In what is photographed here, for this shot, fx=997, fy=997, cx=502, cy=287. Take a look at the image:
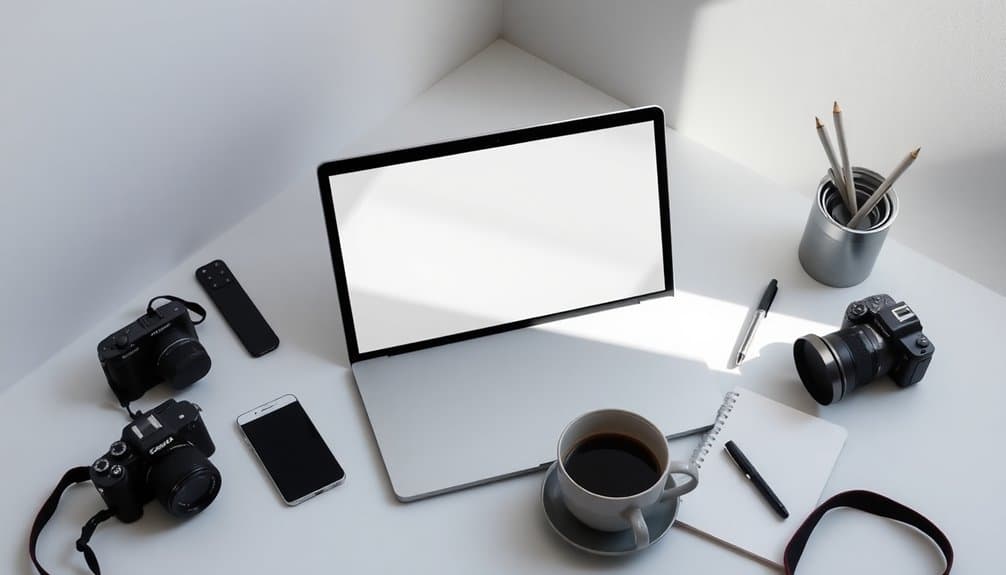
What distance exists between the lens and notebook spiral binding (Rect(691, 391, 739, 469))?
1146 millimetres

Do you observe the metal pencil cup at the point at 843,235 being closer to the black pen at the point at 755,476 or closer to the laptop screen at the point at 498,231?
the laptop screen at the point at 498,231

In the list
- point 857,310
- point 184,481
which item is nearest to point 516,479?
point 184,481

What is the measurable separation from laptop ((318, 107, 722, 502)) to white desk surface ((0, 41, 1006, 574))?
0.04 m

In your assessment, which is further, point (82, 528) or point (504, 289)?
point (504, 289)

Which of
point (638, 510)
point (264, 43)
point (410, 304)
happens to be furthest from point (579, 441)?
A: point (264, 43)

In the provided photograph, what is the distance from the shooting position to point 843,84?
52.8 inches

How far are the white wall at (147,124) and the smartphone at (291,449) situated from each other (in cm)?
29

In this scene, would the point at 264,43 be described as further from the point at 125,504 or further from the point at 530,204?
the point at 125,504

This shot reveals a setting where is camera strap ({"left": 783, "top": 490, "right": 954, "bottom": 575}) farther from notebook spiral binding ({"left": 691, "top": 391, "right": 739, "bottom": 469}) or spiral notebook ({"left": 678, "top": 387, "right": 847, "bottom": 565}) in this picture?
notebook spiral binding ({"left": 691, "top": 391, "right": 739, "bottom": 469})

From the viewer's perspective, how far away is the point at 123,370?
3.77 feet

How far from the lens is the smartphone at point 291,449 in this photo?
3.67ft

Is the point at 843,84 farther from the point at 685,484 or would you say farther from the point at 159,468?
the point at 159,468

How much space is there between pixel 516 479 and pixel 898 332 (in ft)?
1.59

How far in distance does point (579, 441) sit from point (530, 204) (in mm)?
327
